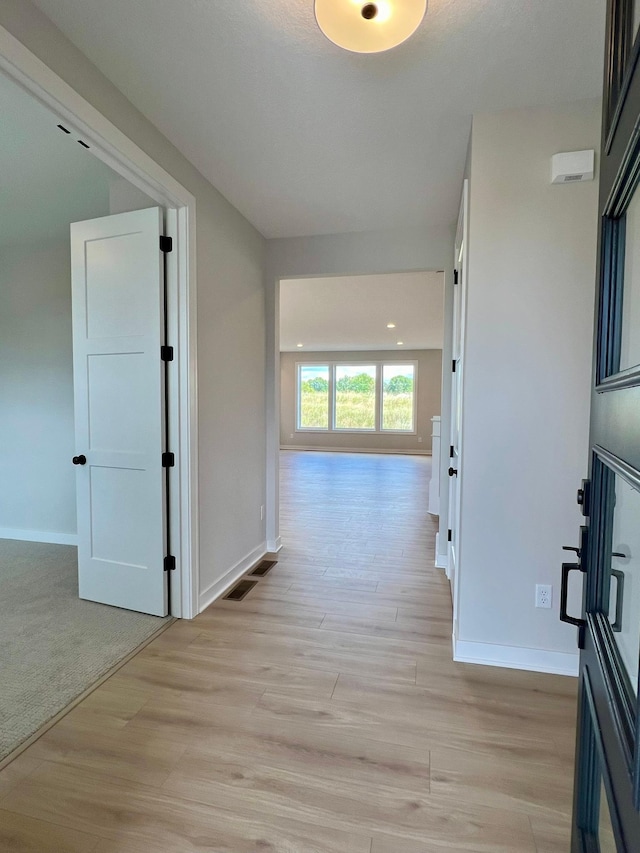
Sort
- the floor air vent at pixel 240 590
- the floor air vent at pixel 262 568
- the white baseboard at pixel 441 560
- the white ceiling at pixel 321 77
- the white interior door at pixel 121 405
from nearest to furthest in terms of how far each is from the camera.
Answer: the white ceiling at pixel 321 77 < the white interior door at pixel 121 405 < the floor air vent at pixel 240 590 < the floor air vent at pixel 262 568 < the white baseboard at pixel 441 560

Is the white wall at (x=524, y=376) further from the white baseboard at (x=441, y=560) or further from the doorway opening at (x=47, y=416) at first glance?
the doorway opening at (x=47, y=416)

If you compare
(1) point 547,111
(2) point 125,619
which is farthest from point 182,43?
(2) point 125,619

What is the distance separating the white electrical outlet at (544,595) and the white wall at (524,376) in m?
0.02

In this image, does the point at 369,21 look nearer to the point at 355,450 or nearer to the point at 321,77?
the point at 321,77

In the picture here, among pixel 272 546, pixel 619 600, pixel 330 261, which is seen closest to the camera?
pixel 619 600

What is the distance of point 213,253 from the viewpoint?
270 centimetres

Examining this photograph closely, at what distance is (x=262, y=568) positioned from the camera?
3.31 metres

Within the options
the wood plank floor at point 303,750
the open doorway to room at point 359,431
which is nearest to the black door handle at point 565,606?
the wood plank floor at point 303,750

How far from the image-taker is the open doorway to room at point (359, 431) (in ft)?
11.3

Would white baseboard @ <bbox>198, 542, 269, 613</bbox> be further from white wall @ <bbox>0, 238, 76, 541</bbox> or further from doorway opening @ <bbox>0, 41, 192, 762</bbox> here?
white wall @ <bbox>0, 238, 76, 541</bbox>

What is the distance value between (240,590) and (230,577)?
14 cm

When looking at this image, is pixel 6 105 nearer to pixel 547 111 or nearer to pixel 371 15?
pixel 371 15

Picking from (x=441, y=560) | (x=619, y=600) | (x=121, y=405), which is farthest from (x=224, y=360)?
(x=619, y=600)

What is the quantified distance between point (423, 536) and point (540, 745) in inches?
99.9
